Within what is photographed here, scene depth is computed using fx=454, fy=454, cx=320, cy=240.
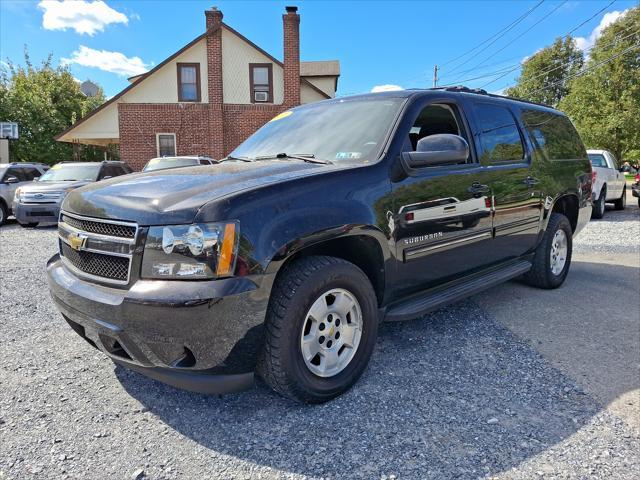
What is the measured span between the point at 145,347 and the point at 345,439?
1128 millimetres

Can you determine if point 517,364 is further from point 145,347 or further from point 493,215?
point 145,347

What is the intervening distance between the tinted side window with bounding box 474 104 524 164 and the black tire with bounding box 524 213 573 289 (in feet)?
3.37

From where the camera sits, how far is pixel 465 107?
12.5 feet

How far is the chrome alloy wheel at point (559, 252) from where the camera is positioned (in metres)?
5.07

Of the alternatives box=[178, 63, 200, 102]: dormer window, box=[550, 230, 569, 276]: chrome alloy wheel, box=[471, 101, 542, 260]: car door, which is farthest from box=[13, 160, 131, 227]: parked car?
box=[550, 230, 569, 276]: chrome alloy wheel

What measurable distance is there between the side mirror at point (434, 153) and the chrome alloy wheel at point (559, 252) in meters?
2.59

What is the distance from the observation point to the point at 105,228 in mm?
2432

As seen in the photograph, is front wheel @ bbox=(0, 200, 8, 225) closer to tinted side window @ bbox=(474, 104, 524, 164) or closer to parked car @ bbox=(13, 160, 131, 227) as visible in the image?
parked car @ bbox=(13, 160, 131, 227)

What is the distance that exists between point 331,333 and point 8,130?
27896mm

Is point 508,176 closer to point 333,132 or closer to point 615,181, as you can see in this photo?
point 333,132

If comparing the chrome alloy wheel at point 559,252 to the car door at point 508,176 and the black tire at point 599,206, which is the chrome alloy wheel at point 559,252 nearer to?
the car door at point 508,176

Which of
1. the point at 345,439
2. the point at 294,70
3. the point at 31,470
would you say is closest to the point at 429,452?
the point at 345,439

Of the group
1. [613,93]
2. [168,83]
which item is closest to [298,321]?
[168,83]

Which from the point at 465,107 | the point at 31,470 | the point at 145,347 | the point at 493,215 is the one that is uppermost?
the point at 465,107
